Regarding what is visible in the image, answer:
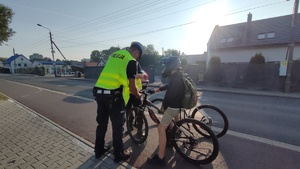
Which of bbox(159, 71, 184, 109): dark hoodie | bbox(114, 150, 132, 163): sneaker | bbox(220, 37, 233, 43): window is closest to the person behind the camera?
bbox(159, 71, 184, 109): dark hoodie

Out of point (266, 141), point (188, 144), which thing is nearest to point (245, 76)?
point (266, 141)

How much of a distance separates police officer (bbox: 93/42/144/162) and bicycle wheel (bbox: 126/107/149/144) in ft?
2.19

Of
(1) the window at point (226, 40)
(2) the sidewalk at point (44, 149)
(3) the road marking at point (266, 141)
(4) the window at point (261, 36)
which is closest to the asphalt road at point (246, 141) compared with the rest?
(3) the road marking at point (266, 141)

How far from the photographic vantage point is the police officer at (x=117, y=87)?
2691mm

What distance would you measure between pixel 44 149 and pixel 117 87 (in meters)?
2.02

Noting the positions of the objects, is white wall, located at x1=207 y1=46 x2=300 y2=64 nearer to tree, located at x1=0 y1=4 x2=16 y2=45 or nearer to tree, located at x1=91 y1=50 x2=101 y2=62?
tree, located at x1=0 y1=4 x2=16 y2=45

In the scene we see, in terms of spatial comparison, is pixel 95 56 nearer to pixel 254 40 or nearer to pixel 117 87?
pixel 254 40

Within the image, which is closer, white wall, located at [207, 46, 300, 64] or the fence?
the fence

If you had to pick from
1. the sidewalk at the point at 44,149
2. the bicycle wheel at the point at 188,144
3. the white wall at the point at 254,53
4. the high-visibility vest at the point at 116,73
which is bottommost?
the sidewalk at the point at 44,149

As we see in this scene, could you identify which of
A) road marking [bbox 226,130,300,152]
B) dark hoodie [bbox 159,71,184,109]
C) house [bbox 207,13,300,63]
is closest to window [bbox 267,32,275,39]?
house [bbox 207,13,300,63]

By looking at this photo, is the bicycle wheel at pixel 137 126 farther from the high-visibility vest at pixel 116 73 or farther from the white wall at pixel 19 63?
the white wall at pixel 19 63

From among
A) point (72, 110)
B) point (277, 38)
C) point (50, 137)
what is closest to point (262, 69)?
point (277, 38)

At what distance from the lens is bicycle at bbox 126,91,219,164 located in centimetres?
271

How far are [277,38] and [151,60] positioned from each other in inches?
838
